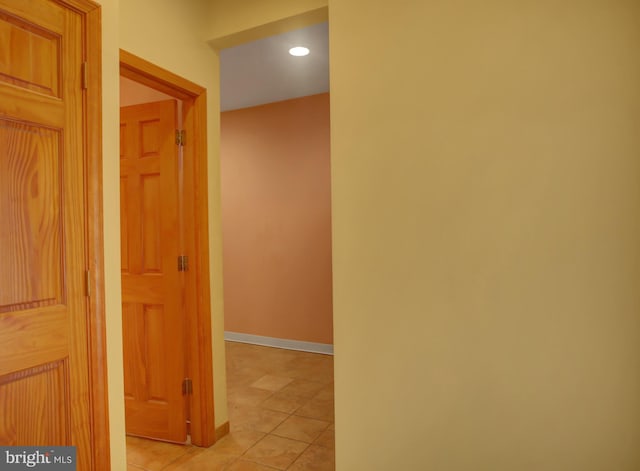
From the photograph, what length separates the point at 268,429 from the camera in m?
2.73

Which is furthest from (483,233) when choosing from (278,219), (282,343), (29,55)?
(282,343)

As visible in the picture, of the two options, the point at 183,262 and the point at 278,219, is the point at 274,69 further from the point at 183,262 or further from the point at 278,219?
the point at 183,262

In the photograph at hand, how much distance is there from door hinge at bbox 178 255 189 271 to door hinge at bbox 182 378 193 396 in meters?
0.69

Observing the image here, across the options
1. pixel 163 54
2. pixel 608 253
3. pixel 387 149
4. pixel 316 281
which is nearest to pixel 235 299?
pixel 316 281

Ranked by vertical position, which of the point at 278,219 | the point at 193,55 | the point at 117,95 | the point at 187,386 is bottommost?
the point at 187,386

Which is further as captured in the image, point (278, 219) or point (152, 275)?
point (278, 219)

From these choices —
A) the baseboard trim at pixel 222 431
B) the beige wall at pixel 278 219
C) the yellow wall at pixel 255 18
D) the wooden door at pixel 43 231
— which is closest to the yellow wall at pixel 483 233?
the wooden door at pixel 43 231

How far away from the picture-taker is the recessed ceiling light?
325 cm

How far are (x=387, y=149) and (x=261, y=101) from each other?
3174 mm

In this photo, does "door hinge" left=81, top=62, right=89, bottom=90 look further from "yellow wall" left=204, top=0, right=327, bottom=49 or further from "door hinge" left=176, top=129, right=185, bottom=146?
"yellow wall" left=204, top=0, right=327, bottom=49

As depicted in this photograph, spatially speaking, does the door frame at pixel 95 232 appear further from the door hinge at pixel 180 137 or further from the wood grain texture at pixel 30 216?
the door hinge at pixel 180 137

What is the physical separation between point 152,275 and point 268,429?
49.8 inches

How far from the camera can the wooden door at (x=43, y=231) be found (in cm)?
127

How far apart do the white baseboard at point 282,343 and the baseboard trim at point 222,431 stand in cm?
180
